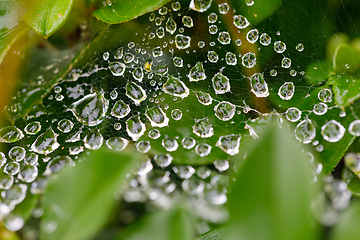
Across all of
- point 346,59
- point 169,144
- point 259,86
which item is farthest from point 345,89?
point 169,144

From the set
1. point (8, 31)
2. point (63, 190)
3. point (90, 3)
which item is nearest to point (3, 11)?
point (8, 31)

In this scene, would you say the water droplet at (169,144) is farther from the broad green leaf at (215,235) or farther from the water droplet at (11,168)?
the water droplet at (11,168)

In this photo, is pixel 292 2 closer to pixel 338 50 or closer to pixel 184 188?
pixel 338 50

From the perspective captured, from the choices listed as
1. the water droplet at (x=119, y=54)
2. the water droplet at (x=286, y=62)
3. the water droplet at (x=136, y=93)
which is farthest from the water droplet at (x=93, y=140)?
the water droplet at (x=286, y=62)

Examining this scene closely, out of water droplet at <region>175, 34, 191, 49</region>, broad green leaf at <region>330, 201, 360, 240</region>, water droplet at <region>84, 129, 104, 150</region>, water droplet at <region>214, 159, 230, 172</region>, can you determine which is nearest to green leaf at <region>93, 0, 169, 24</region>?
water droplet at <region>175, 34, 191, 49</region>

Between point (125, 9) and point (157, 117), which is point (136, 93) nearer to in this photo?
point (157, 117)

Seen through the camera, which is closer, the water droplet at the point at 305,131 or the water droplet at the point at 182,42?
the water droplet at the point at 305,131
